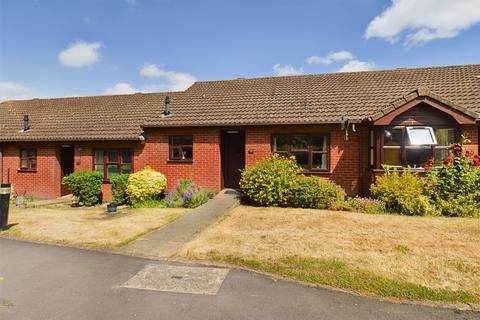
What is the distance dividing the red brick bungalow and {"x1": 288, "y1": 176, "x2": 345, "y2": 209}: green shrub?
59.4 inches

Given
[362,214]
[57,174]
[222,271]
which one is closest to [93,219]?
[222,271]

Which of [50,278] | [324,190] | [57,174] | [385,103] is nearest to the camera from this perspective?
[50,278]

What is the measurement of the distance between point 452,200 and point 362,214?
2.72 meters

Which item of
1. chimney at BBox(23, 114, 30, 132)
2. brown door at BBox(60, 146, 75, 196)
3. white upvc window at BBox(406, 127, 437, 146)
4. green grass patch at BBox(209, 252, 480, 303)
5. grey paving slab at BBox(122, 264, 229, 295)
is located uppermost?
chimney at BBox(23, 114, 30, 132)

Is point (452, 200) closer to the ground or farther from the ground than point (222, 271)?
farther from the ground

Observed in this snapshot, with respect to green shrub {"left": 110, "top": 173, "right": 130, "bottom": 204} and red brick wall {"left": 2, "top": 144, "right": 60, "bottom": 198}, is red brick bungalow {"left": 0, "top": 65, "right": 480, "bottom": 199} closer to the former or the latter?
red brick wall {"left": 2, "top": 144, "right": 60, "bottom": 198}

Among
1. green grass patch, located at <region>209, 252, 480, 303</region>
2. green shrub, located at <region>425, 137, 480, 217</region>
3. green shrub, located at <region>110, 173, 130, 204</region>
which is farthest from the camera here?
green shrub, located at <region>110, 173, 130, 204</region>

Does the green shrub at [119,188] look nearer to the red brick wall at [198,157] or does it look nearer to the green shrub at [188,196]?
the red brick wall at [198,157]

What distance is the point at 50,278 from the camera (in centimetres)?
517

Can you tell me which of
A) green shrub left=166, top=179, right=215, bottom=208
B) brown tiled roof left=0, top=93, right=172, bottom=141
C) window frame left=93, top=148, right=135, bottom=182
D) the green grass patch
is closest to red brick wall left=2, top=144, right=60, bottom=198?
brown tiled roof left=0, top=93, right=172, bottom=141

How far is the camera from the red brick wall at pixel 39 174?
51.7 feet

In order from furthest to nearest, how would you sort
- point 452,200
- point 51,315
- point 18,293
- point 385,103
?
point 385,103
point 452,200
point 18,293
point 51,315

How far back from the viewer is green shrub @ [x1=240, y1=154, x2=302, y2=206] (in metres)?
10.9

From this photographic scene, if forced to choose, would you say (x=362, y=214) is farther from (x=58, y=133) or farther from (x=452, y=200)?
(x=58, y=133)
